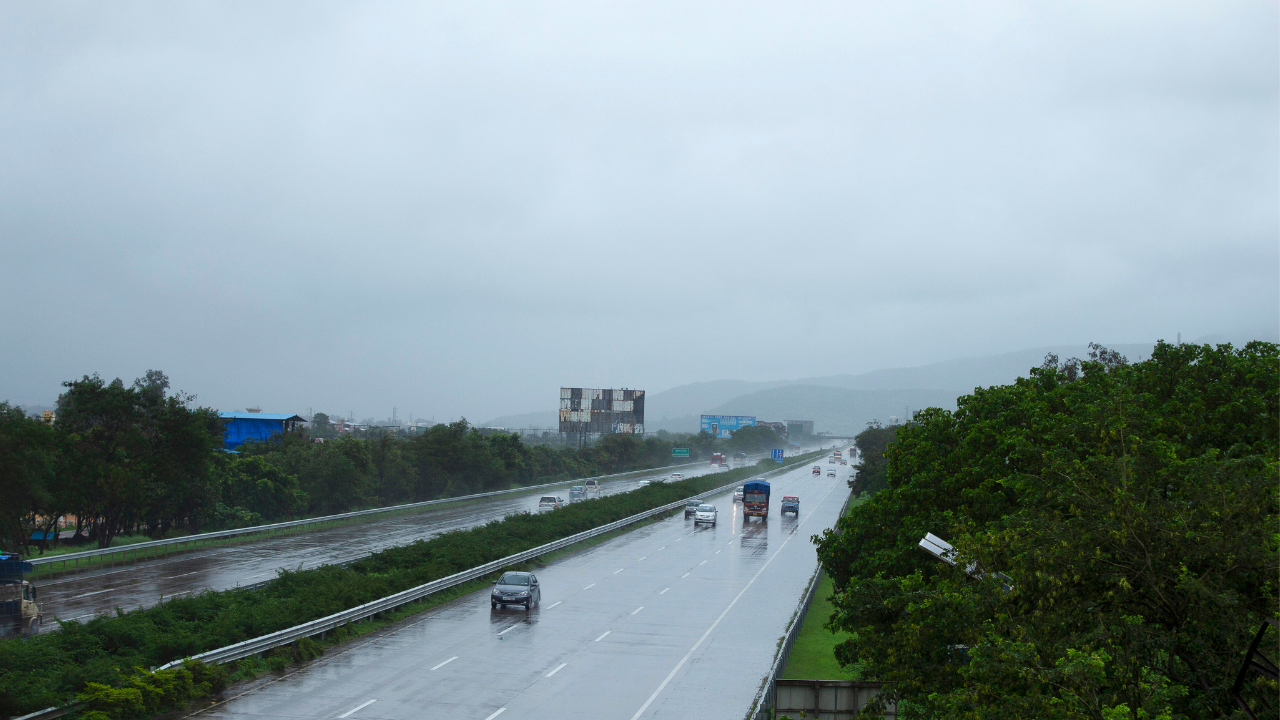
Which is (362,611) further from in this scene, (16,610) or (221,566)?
(221,566)

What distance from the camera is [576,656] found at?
85.6 ft

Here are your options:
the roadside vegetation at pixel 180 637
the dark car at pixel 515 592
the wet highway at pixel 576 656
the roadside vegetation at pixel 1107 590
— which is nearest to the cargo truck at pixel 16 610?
the roadside vegetation at pixel 180 637

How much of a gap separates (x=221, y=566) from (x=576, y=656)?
75.2 ft

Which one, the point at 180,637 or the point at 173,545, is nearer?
the point at 180,637

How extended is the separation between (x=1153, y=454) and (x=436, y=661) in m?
18.1

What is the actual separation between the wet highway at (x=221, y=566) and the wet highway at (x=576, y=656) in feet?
30.5

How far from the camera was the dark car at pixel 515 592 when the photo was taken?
107 feet

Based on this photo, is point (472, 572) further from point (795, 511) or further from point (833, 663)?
point (795, 511)

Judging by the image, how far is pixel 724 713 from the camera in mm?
21156

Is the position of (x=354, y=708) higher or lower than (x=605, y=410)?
lower

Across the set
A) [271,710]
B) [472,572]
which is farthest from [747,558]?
[271,710]

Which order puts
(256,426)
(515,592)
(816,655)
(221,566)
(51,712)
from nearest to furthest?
(51,712) < (816,655) < (515,592) < (221,566) < (256,426)

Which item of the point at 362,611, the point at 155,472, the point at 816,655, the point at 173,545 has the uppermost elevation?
the point at 155,472

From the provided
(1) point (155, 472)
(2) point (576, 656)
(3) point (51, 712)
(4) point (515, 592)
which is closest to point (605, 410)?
(1) point (155, 472)
